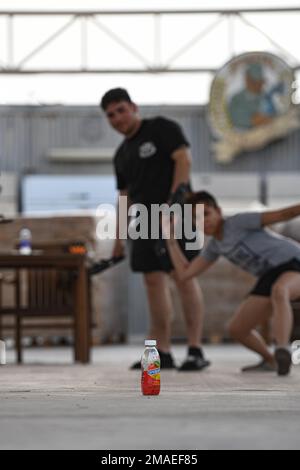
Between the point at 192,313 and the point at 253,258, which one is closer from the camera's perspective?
the point at 253,258

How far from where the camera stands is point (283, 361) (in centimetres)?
402

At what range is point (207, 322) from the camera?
26.9 ft

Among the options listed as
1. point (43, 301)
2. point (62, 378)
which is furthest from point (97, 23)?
point (62, 378)

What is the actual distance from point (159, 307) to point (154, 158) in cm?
68

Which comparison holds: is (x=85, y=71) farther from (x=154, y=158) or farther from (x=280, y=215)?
(x=280, y=215)

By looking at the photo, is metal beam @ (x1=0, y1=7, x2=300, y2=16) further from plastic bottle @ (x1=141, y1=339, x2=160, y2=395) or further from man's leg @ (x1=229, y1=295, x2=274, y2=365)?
plastic bottle @ (x1=141, y1=339, x2=160, y2=395)

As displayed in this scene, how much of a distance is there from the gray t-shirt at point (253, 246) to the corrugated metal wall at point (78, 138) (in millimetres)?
10765

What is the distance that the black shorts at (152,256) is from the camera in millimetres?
4684

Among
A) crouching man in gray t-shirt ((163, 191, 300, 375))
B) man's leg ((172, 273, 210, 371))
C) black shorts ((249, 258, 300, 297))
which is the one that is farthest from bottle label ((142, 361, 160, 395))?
man's leg ((172, 273, 210, 371))

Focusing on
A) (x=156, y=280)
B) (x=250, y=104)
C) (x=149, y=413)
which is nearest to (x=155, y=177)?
(x=156, y=280)

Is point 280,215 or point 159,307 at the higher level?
point 280,215
